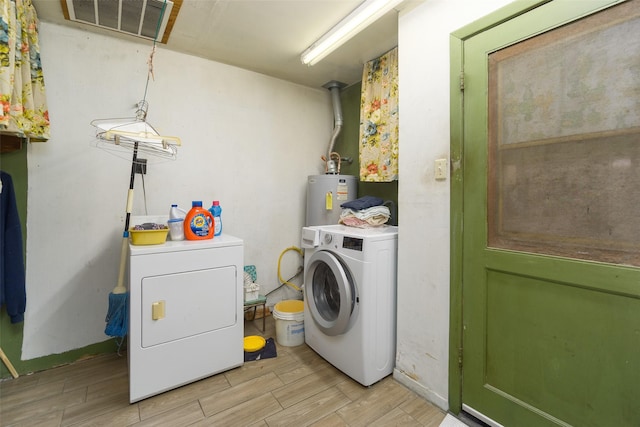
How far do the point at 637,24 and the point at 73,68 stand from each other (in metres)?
3.06

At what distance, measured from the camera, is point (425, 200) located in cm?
166

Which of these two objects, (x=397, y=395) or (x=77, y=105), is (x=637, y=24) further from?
(x=77, y=105)

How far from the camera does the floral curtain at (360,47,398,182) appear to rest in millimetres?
2234

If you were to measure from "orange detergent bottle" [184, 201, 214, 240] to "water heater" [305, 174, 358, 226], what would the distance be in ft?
3.47

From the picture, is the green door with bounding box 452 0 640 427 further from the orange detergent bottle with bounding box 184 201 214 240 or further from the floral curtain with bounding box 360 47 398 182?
the orange detergent bottle with bounding box 184 201 214 240

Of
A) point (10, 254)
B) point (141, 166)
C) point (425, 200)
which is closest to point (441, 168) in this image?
point (425, 200)

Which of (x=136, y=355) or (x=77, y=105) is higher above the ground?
(x=77, y=105)

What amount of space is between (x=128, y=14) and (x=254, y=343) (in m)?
2.47

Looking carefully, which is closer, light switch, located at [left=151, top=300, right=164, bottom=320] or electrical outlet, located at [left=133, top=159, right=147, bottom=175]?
light switch, located at [left=151, top=300, right=164, bottom=320]

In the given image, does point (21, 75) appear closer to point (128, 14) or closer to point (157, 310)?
point (128, 14)

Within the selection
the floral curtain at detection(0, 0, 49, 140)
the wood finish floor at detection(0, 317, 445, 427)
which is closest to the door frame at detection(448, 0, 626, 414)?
the wood finish floor at detection(0, 317, 445, 427)

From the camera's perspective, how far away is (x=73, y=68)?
77.9 inches

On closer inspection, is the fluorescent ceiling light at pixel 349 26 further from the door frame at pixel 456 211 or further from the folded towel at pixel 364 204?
the folded towel at pixel 364 204

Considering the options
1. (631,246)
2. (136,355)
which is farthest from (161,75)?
(631,246)
